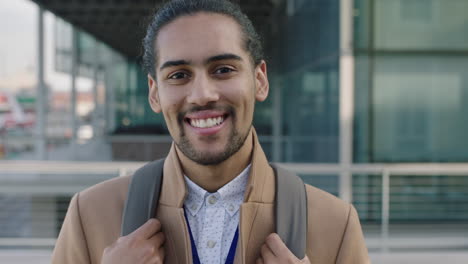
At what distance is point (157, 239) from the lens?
1.11 meters

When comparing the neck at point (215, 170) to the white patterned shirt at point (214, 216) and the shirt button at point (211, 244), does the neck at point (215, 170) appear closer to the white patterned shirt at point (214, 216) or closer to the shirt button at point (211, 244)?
the white patterned shirt at point (214, 216)

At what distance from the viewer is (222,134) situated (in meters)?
1.13

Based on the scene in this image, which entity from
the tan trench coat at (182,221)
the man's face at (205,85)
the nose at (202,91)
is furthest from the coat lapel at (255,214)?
the nose at (202,91)

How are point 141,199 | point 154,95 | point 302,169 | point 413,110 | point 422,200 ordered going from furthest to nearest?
point 413,110 → point 422,200 → point 302,169 → point 154,95 → point 141,199

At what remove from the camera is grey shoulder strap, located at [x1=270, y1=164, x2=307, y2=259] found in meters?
1.10

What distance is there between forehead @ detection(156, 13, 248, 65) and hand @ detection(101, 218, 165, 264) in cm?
42

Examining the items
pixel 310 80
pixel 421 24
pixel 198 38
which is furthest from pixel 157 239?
pixel 310 80

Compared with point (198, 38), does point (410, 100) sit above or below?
above

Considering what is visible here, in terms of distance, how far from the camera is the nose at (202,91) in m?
1.09

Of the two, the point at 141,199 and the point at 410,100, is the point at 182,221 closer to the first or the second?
the point at 141,199

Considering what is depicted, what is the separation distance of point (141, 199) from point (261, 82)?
0.45m

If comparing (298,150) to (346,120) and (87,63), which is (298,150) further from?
(87,63)

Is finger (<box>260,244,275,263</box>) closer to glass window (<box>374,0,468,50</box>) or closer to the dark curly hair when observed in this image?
the dark curly hair

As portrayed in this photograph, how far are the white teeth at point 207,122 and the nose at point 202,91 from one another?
0.04m
